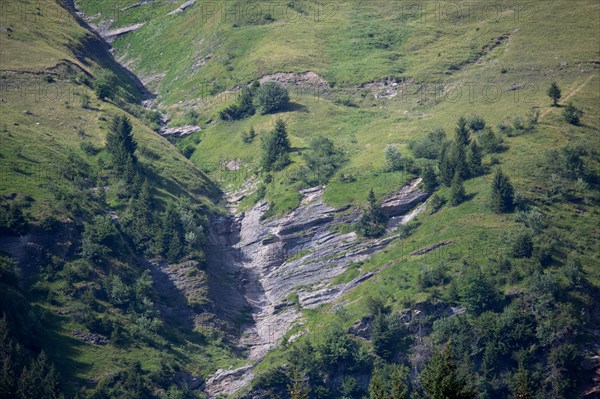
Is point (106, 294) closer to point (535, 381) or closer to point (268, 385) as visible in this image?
point (268, 385)

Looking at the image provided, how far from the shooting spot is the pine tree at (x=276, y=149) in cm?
15562

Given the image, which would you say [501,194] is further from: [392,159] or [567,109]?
[567,109]

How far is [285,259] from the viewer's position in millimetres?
140750

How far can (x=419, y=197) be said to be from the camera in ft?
463

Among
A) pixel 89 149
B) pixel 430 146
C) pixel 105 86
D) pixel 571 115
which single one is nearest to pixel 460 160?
pixel 430 146

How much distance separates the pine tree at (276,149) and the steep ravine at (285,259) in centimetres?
926

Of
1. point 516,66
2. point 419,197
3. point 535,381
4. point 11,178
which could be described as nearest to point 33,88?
point 11,178

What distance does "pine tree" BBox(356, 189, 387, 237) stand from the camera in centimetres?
13825

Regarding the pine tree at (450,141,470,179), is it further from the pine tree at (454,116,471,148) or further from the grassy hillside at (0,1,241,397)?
→ the grassy hillside at (0,1,241,397)

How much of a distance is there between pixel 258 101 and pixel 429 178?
4603 centimetres

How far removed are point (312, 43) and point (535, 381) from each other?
105 m

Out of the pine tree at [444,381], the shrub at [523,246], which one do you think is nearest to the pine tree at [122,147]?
the shrub at [523,246]

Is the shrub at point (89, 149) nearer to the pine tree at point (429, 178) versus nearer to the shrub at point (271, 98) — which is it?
the shrub at point (271, 98)

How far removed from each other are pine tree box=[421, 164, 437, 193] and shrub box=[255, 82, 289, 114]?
136 feet
